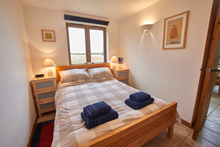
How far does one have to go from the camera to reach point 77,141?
0.83 m

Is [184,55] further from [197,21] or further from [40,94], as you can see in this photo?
[40,94]

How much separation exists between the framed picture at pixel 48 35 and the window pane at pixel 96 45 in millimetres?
1043

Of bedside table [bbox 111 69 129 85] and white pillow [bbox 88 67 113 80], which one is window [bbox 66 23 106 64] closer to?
white pillow [bbox 88 67 113 80]

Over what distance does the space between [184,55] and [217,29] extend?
58cm

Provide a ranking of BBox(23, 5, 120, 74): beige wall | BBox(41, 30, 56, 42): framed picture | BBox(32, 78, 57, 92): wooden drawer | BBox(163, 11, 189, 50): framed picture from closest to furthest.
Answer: BBox(163, 11, 189, 50): framed picture < BBox(32, 78, 57, 92): wooden drawer < BBox(23, 5, 120, 74): beige wall < BBox(41, 30, 56, 42): framed picture

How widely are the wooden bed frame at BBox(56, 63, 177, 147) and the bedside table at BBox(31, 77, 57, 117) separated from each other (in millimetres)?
1835

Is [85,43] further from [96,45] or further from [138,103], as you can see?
[138,103]

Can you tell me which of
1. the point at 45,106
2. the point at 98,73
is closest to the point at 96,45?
the point at 98,73

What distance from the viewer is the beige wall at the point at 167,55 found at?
159 cm

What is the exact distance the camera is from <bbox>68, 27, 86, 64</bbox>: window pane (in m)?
2.81

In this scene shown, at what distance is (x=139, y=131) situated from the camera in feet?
3.58

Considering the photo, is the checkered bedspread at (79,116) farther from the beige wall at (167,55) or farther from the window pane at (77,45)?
the window pane at (77,45)

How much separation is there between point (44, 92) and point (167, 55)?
9.10 ft

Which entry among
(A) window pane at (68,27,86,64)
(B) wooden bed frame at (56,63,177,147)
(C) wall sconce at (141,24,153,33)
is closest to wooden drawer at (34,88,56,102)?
(A) window pane at (68,27,86,64)
